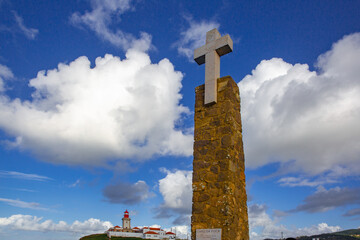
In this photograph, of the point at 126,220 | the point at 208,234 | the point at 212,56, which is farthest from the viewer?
the point at 126,220

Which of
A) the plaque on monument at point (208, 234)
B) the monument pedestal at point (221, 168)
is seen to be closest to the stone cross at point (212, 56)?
the monument pedestal at point (221, 168)

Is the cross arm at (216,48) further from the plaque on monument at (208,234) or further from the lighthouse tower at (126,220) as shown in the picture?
the lighthouse tower at (126,220)

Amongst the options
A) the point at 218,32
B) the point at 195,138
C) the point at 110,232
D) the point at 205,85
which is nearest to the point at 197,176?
the point at 195,138

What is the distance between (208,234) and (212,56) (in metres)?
3.73

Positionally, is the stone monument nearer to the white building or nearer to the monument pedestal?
the monument pedestal

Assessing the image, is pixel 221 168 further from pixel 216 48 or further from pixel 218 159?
pixel 216 48

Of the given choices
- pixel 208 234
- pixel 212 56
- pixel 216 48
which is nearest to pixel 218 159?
pixel 208 234

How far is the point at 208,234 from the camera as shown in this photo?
5.12 m

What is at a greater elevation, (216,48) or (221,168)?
(216,48)

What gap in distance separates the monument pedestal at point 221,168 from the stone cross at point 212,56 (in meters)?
0.14

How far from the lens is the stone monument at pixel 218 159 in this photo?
516 centimetres

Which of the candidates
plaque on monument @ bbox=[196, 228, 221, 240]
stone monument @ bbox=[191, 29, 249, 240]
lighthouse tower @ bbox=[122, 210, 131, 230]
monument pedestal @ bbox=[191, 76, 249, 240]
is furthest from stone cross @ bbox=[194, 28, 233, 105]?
lighthouse tower @ bbox=[122, 210, 131, 230]

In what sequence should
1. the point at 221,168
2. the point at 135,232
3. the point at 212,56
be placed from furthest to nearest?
the point at 135,232
the point at 212,56
the point at 221,168

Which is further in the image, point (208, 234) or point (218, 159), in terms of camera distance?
point (218, 159)
